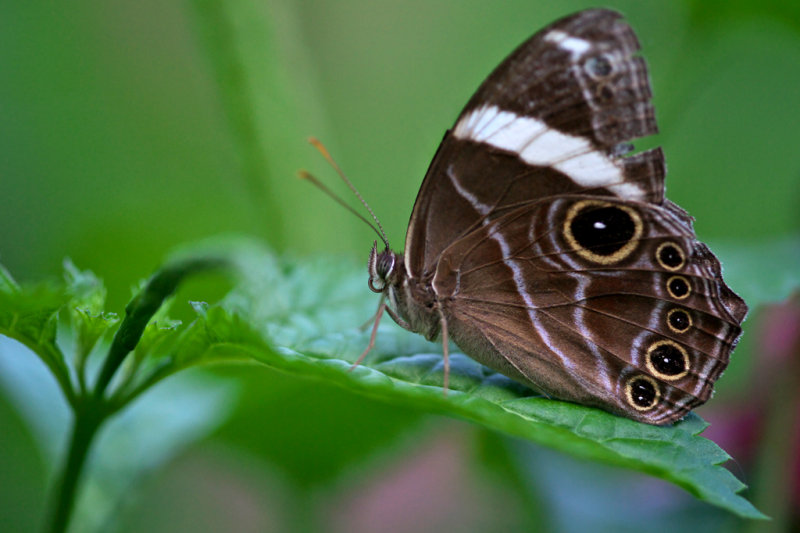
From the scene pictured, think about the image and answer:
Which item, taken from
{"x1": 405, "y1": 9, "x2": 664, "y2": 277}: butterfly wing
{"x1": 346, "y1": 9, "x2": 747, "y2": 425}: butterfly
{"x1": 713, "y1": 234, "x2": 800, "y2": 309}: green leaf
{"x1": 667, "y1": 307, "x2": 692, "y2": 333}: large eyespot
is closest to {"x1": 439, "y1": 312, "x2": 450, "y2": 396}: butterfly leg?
{"x1": 346, "y1": 9, "x2": 747, "y2": 425}: butterfly

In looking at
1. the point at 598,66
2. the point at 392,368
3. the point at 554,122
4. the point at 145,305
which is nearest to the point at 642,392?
the point at 392,368

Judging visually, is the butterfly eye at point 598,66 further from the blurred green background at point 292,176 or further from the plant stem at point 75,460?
the plant stem at point 75,460

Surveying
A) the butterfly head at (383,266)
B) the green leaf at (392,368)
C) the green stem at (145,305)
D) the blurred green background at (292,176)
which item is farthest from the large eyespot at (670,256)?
the green stem at (145,305)

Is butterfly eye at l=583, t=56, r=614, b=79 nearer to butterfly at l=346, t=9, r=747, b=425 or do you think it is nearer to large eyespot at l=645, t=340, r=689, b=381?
butterfly at l=346, t=9, r=747, b=425

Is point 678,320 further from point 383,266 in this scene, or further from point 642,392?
point 383,266

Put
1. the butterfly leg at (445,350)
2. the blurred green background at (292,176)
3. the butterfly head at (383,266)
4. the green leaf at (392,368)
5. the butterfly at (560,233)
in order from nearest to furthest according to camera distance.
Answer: the green leaf at (392,368) → the butterfly leg at (445,350) → the butterfly at (560,233) → the butterfly head at (383,266) → the blurred green background at (292,176)
